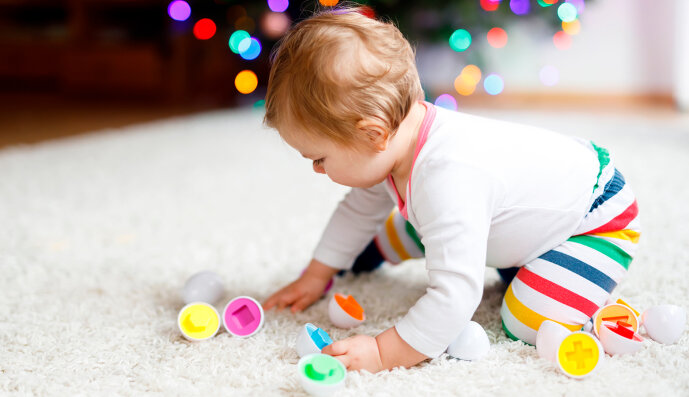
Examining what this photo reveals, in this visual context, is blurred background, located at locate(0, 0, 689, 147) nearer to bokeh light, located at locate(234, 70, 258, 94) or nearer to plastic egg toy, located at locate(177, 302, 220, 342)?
bokeh light, located at locate(234, 70, 258, 94)

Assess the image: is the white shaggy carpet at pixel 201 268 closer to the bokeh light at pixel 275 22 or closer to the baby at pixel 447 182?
the baby at pixel 447 182

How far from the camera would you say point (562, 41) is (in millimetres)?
2605

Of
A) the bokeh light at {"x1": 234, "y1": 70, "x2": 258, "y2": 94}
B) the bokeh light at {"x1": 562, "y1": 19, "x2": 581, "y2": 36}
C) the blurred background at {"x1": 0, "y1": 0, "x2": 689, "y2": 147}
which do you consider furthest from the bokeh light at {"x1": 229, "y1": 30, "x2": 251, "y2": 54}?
the bokeh light at {"x1": 562, "y1": 19, "x2": 581, "y2": 36}

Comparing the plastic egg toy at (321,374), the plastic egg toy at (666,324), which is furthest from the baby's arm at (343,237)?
the plastic egg toy at (666,324)

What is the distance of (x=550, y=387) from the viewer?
61 cm

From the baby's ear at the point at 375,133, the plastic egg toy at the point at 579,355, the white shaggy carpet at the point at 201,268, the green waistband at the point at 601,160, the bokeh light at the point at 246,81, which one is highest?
the baby's ear at the point at 375,133

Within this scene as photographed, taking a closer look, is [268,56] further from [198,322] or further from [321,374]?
[321,374]

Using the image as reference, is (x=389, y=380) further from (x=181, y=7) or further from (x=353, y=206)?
(x=181, y=7)

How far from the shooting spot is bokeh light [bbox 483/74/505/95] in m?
2.71

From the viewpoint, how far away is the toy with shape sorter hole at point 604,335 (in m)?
0.64

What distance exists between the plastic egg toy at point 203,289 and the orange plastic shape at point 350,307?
0.18 meters

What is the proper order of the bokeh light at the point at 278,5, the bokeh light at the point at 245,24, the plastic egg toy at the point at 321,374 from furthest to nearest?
1. the bokeh light at the point at 245,24
2. the bokeh light at the point at 278,5
3. the plastic egg toy at the point at 321,374

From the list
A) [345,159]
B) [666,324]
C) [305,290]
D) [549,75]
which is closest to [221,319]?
[305,290]

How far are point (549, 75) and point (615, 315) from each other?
2.17 m
